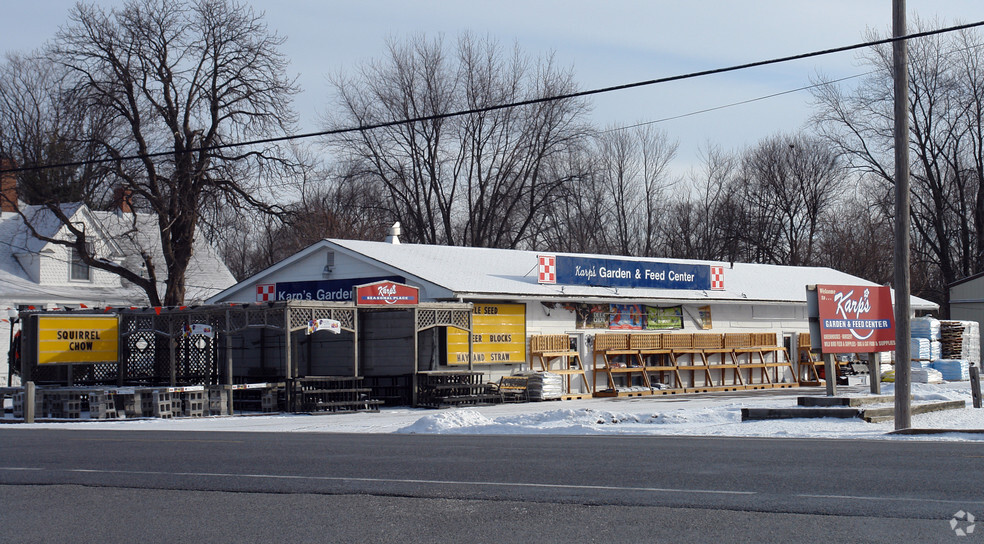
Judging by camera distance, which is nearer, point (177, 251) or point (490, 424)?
point (490, 424)

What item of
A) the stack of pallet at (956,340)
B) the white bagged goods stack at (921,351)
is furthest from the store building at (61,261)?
the stack of pallet at (956,340)

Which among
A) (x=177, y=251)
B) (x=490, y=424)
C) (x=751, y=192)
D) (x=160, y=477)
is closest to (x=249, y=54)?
(x=177, y=251)

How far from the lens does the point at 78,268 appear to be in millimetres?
42656

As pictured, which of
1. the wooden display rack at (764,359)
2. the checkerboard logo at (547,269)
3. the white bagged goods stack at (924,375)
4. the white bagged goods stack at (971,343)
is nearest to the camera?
the checkerboard logo at (547,269)

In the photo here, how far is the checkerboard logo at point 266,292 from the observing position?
106ft

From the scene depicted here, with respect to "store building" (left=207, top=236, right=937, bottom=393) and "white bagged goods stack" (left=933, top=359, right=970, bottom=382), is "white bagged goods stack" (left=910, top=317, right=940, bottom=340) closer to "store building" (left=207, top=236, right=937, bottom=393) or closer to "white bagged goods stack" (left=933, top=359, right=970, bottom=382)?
"white bagged goods stack" (left=933, top=359, right=970, bottom=382)

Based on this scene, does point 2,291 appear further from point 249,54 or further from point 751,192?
point 751,192

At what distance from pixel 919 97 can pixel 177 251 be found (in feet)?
137

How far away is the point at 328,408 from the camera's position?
2581cm

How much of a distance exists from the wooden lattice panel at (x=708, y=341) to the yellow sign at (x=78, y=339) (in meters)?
18.9

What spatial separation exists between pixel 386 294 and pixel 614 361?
9388 mm

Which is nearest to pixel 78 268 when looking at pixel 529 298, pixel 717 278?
pixel 529 298

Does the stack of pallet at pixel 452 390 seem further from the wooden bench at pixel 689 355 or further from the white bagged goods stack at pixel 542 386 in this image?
the wooden bench at pixel 689 355

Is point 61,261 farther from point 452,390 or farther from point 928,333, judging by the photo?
point 928,333
